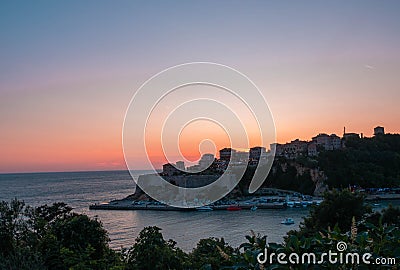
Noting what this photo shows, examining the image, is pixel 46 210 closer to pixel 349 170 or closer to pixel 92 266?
pixel 92 266

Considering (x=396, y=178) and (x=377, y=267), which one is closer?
(x=377, y=267)

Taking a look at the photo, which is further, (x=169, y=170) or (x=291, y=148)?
(x=291, y=148)

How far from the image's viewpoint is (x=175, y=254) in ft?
21.7

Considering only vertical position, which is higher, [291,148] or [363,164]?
[291,148]

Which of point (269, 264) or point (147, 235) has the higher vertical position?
point (269, 264)

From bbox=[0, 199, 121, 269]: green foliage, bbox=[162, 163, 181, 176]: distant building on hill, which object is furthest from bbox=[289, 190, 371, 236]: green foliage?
bbox=[162, 163, 181, 176]: distant building on hill

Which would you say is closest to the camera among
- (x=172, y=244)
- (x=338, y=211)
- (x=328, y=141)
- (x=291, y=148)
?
(x=172, y=244)

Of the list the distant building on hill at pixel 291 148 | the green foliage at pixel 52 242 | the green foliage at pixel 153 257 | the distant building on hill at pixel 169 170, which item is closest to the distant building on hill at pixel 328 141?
the distant building on hill at pixel 291 148

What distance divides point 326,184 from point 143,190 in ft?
66.3

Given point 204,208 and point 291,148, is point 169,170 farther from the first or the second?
point 291,148

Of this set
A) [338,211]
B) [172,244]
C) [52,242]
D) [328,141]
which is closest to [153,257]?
[172,244]

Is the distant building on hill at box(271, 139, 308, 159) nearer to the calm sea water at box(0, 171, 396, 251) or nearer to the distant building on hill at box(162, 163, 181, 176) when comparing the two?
the distant building on hill at box(162, 163, 181, 176)

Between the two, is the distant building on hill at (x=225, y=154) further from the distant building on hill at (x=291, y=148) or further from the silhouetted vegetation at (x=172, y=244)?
the silhouetted vegetation at (x=172, y=244)

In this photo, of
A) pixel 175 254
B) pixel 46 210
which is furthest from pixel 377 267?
pixel 46 210
